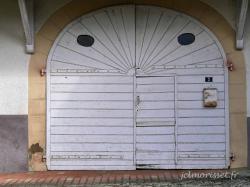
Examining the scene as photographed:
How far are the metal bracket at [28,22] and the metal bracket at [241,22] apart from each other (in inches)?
150

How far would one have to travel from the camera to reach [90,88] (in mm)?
9422

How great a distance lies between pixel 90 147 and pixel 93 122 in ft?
1.55

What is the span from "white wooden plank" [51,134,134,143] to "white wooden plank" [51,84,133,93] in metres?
0.86

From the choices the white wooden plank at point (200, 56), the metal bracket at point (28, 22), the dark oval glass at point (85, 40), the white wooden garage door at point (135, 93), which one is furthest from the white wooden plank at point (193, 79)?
the metal bracket at point (28, 22)

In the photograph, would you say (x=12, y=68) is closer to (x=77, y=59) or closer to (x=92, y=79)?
(x=77, y=59)

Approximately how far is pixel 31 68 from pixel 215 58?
11.4 ft

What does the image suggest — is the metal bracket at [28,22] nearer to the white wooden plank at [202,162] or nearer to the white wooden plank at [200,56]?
the white wooden plank at [200,56]

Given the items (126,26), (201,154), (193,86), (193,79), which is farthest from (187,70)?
(201,154)

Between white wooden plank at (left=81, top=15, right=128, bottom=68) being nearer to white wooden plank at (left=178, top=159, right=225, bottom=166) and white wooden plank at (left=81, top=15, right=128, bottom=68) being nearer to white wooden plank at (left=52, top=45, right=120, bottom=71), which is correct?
white wooden plank at (left=52, top=45, right=120, bottom=71)

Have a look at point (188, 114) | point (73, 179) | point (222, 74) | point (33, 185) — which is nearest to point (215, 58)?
point (222, 74)

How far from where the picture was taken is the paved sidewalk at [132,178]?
27.2 feet

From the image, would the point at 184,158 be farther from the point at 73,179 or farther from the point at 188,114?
the point at 73,179

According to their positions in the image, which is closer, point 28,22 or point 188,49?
point 28,22

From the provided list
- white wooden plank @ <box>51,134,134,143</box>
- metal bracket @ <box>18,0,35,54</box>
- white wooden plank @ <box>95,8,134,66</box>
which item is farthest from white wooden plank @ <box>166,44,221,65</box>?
metal bracket @ <box>18,0,35,54</box>
